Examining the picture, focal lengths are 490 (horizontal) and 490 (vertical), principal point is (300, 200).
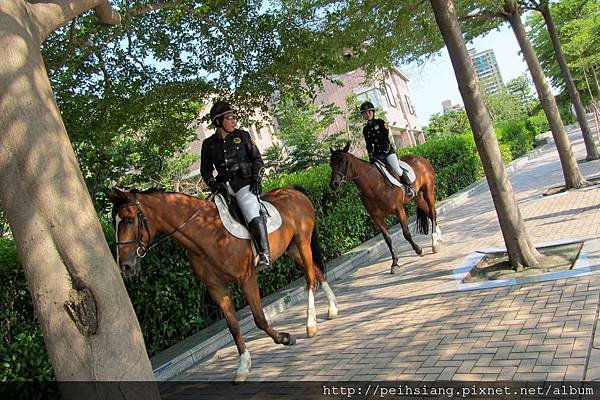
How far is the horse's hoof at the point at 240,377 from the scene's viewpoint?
17.6 feet

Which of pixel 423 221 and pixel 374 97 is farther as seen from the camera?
pixel 374 97

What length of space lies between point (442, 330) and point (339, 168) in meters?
4.18

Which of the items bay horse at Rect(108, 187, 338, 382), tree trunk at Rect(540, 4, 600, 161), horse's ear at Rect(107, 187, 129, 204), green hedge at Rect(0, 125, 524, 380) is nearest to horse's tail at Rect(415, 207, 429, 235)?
green hedge at Rect(0, 125, 524, 380)

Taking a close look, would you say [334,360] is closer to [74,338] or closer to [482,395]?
[482,395]

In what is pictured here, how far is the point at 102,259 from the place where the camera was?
2.93 metres

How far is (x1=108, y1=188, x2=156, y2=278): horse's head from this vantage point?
190 inches

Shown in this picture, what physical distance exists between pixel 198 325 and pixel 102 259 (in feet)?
17.1

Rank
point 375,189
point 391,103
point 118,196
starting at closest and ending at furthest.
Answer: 1. point 118,196
2. point 375,189
3. point 391,103

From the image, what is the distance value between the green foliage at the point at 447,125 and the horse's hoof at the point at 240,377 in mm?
38894

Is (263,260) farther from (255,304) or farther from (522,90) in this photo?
(522,90)

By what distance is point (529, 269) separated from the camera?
651 cm

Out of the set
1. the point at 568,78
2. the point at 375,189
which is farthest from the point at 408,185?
the point at 568,78

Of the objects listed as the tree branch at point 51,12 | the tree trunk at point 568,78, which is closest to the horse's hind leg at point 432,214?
the tree branch at point 51,12

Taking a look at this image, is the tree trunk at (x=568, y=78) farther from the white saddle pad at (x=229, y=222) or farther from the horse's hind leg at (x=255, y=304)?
the horse's hind leg at (x=255, y=304)
